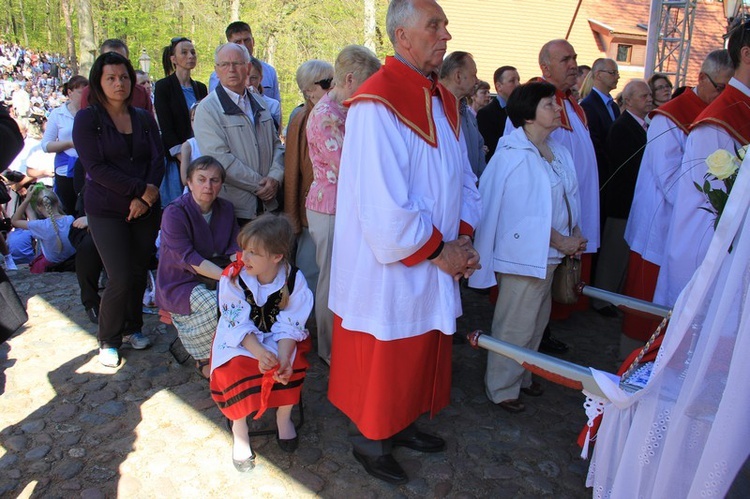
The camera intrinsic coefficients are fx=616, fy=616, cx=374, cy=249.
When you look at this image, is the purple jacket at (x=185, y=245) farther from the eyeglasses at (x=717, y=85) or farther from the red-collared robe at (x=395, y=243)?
the eyeglasses at (x=717, y=85)

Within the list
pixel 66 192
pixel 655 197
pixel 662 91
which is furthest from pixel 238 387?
pixel 662 91

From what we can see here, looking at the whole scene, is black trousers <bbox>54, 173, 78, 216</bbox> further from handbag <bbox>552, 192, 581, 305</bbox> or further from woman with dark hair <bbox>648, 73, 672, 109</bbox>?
woman with dark hair <bbox>648, 73, 672, 109</bbox>

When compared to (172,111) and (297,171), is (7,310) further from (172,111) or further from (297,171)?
(172,111)

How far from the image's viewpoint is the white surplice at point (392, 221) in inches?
104

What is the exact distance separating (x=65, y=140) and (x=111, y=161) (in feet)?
9.33

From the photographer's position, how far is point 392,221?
2613 mm

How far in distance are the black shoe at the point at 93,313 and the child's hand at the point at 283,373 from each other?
8.15 ft

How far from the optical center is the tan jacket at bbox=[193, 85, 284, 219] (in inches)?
164

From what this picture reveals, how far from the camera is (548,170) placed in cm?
343

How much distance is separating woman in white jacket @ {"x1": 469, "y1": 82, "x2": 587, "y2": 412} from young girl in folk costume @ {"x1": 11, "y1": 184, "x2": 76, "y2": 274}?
4.43m

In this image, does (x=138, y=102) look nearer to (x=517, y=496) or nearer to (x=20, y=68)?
(x=517, y=496)

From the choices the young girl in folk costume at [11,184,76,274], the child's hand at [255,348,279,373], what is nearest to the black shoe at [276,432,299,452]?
the child's hand at [255,348,279,373]

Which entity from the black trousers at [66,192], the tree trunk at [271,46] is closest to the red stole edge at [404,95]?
the black trousers at [66,192]

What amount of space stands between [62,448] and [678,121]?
4279mm
